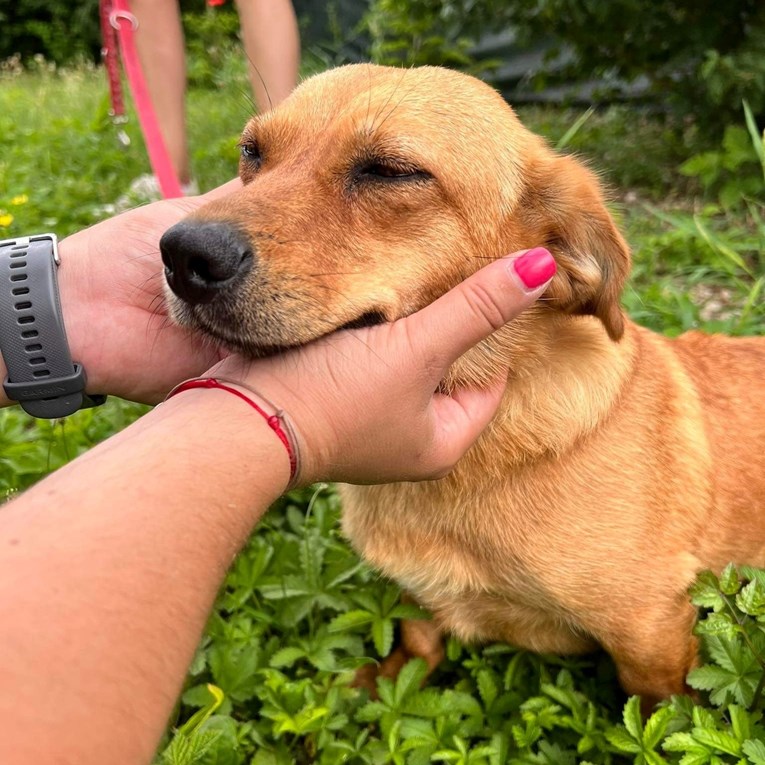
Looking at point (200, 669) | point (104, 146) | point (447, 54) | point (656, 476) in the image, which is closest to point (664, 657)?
point (656, 476)

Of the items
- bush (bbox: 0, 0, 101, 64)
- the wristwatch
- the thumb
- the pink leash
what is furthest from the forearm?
bush (bbox: 0, 0, 101, 64)

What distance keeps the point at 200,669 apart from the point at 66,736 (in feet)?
5.50

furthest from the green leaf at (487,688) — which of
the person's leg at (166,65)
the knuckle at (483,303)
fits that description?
the person's leg at (166,65)

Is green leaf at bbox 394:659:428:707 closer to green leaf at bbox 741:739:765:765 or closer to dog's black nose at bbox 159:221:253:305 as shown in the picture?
green leaf at bbox 741:739:765:765

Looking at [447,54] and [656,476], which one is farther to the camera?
[447,54]

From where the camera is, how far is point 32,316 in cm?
221

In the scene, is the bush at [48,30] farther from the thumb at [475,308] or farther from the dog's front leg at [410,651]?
the thumb at [475,308]

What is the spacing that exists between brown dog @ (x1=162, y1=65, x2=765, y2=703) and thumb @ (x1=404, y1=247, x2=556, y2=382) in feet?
0.51

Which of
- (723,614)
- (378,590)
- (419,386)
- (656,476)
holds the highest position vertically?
(419,386)

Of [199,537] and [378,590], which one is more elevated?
[199,537]

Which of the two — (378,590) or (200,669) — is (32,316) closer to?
(200,669)

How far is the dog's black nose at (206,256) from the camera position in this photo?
1.63 metres

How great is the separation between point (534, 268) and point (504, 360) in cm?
40

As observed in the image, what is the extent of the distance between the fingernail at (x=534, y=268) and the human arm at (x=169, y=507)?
3 cm
